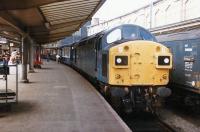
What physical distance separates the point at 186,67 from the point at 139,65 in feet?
7.34

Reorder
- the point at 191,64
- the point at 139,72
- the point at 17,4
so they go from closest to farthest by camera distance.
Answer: the point at 17,4 → the point at 139,72 → the point at 191,64

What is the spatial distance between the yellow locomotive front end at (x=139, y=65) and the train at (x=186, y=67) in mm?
1027

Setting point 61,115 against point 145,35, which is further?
point 145,35

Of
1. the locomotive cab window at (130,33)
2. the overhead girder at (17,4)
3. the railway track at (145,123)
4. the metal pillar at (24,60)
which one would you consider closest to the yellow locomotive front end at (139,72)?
the railway track at (145,123)

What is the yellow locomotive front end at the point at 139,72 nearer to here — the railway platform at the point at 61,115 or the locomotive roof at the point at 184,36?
the railway platform at the point at 61,115

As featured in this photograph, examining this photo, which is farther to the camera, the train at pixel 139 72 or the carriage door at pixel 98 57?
the carriage door at pixel 98 57

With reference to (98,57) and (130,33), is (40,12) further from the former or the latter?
(130,33)

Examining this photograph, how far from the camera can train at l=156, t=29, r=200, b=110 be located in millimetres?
13555

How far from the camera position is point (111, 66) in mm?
13242

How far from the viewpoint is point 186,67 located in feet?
47.8

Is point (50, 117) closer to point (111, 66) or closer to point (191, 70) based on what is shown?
point (111, 66)

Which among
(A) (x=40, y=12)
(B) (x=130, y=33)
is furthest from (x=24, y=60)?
(B) (x=130, y=33)

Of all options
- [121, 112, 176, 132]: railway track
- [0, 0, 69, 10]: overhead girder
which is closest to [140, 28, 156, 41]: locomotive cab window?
[121, 112, 176, 132]: railway track

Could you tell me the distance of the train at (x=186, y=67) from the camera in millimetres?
13555
